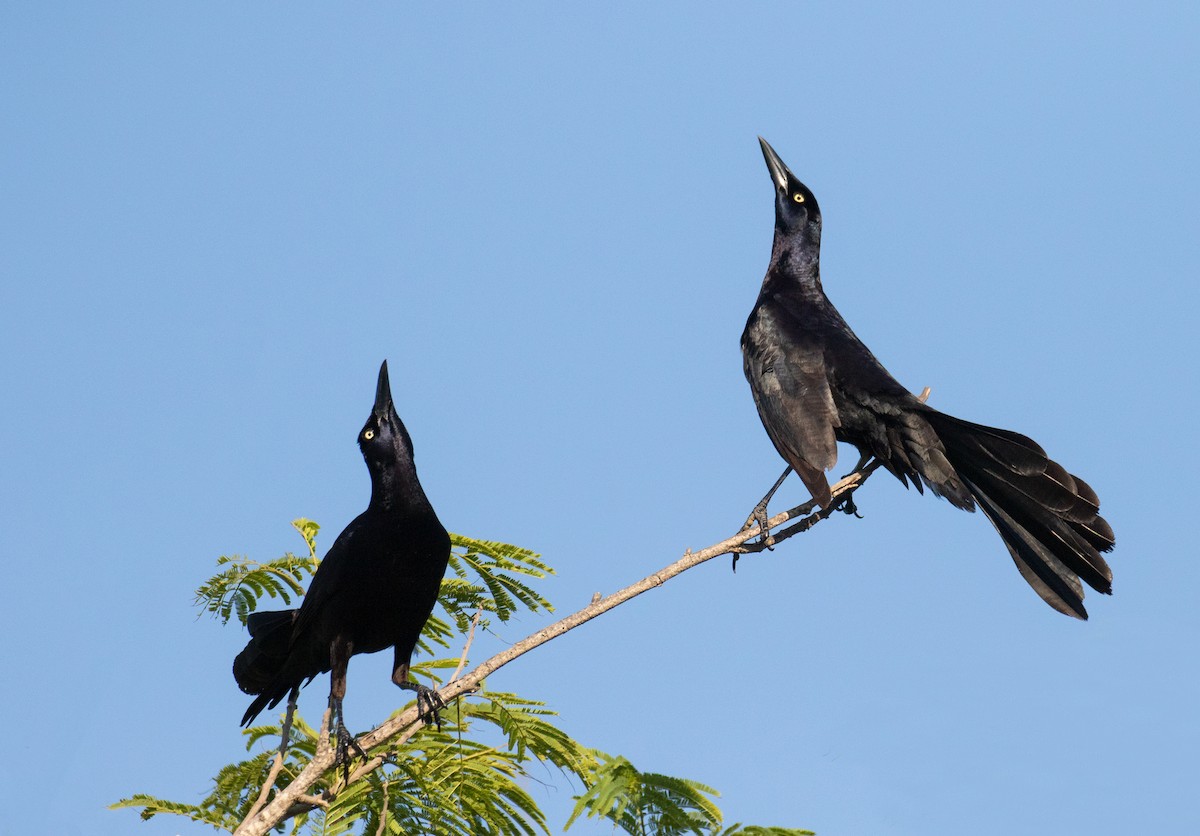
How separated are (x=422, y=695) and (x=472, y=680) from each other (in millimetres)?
981

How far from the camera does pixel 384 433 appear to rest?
5.52m

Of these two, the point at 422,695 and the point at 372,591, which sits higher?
the point at 372,591

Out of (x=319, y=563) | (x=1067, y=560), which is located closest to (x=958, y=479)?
(x=1067, y=560)

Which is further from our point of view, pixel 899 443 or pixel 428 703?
pixel 899 443

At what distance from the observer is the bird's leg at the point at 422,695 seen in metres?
4.66

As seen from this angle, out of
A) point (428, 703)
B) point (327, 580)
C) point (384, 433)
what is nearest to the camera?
point (428, 703)

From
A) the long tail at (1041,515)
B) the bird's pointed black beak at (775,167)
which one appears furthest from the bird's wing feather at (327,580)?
the bird's pointed black beak at (775,167)

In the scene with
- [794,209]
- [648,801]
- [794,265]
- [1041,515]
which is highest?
[794,209]

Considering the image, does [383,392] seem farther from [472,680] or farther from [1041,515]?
[1041,515]

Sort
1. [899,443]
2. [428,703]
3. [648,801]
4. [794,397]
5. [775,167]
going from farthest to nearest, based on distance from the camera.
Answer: [775,167] → [794,397] → [899,443] → [428,703] → [648,801]

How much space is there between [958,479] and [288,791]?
127 inches

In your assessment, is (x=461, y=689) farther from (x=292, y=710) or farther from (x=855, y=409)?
(x=855, y=409)

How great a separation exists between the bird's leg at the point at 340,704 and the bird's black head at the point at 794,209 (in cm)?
368

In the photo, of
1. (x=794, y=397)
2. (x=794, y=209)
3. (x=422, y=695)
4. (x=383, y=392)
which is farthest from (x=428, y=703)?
(x=794, y=209)
